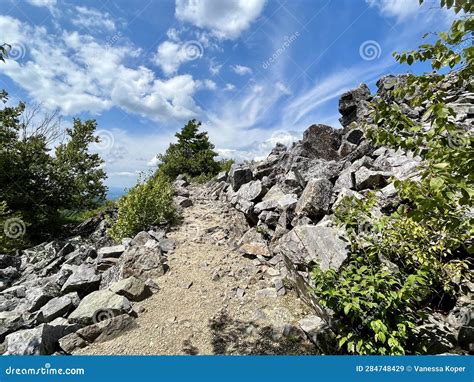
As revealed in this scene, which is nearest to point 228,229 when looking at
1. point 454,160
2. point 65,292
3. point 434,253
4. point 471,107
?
point 65,292

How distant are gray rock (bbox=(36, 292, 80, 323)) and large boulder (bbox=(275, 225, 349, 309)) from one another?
467 cm

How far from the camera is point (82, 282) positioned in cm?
598

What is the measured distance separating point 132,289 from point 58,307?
1.43 meters

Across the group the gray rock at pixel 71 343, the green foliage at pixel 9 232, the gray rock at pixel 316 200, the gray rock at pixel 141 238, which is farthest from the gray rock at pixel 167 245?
the green foliage at pixel 9 232

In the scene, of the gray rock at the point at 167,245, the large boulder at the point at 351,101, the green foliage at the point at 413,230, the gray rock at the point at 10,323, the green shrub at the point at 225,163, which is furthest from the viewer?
the green shrub at the point at 225,163

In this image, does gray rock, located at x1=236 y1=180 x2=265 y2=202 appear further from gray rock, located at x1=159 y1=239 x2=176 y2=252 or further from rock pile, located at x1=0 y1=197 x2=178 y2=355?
rock pile, located at x1=0 y1=197 x2=178 y2=355

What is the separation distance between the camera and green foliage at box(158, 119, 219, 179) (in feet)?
72.7

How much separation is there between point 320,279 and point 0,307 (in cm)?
697

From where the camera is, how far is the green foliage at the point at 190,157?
22.2 meters

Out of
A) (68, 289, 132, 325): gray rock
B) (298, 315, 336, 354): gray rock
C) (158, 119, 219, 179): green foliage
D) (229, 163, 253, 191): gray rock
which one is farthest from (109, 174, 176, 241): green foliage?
(158, 119, 219, 179): green foliage

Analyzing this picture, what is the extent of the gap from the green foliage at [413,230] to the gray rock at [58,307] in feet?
16.3

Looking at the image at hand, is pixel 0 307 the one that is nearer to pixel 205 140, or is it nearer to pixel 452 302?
pixel 452 302

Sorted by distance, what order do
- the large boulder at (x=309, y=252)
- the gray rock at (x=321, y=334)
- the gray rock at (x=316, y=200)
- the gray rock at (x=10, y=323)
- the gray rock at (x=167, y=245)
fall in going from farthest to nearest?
the gray rock at (x=167, y=245) < the gray rock at (x=316, y=200) < the large boulder at (x=309, y=252) < the gray rock at (x=10, y=323) < the gray rock at (x=321, y=334)

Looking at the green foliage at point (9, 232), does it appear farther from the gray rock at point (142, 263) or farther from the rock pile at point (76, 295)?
the gray rock at point (142, 263)
